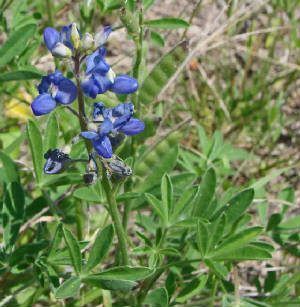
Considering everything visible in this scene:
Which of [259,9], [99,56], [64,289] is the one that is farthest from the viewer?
[259,9]

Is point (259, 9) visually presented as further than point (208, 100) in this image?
Yes

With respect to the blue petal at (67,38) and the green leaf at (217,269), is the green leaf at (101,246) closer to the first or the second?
the green leaf at (217,269)

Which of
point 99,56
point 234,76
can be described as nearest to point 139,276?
point 99,56

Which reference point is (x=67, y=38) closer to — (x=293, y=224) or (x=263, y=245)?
(x=263, y=245)

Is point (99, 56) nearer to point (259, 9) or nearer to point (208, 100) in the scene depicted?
point (208, 100)

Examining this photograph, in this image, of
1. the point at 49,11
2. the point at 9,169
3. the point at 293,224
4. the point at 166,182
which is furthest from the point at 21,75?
the point at 293,224

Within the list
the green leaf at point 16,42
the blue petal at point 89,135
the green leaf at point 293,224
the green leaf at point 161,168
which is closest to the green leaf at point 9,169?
the green leaf at point 16,42
